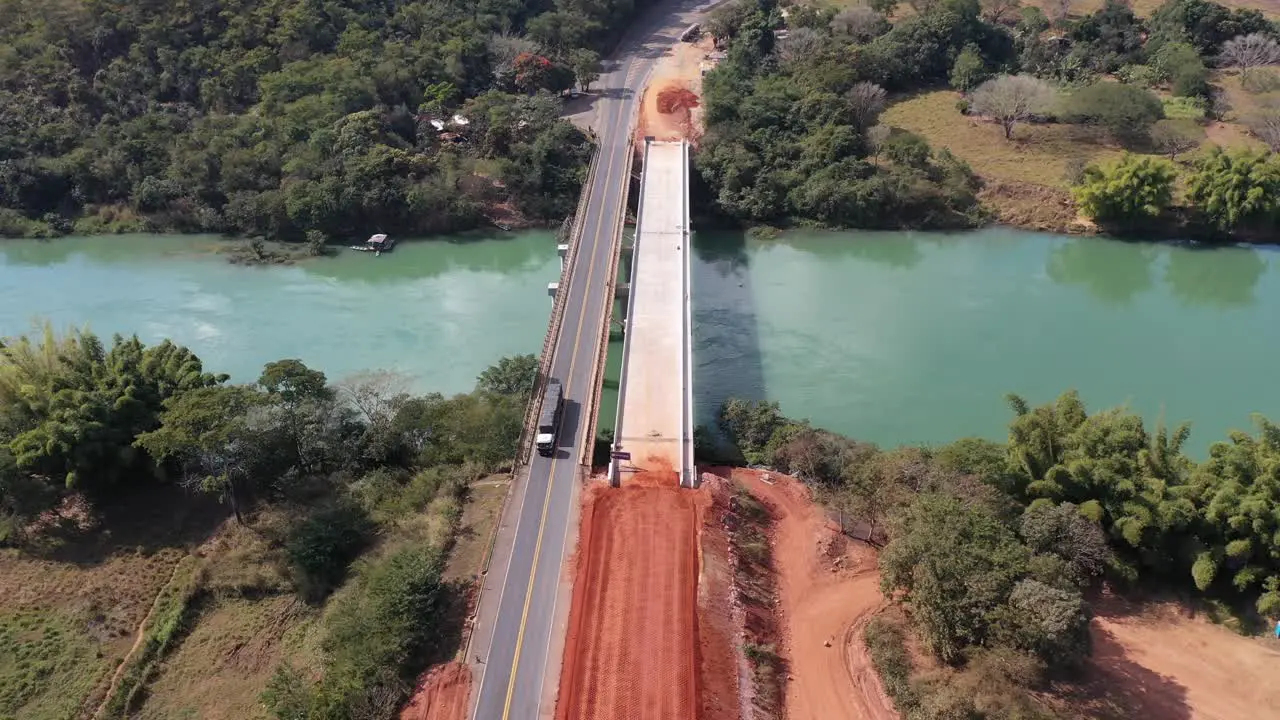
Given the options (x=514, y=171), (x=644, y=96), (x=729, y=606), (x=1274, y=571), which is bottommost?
(x=729, y=606)

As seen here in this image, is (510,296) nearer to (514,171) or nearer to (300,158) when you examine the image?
(514,171)

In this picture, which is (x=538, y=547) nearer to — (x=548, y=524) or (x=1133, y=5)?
(x=548, y=524)

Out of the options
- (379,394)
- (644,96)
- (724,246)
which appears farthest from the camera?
(644,96)

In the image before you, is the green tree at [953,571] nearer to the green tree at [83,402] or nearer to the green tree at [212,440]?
the green tree at [212,440]

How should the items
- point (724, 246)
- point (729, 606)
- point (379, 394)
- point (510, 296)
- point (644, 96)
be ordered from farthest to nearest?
point (644, 96)
point (724, 246)
point (510, 296)
point (379, 394)
point (729, 606)

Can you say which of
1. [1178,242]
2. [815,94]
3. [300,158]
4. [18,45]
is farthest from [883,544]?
[18,45]

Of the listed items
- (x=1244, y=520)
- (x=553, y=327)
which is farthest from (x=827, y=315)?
(x=1244, y=520)
